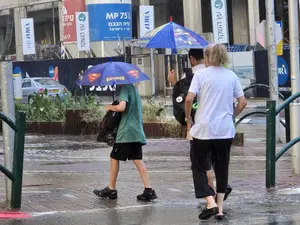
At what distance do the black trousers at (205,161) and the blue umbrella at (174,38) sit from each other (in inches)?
238

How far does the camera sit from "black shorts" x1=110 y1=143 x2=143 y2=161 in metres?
7.67

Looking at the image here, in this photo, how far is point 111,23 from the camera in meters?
39.9

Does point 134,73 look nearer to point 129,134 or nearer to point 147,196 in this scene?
point 129,134

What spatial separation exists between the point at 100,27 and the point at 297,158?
31931mm

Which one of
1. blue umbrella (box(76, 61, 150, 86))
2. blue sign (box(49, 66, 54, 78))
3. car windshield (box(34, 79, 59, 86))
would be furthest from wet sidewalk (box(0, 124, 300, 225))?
blue sign (box(49, 66, 54, 78))

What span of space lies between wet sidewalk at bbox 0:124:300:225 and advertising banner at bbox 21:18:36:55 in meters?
31.6

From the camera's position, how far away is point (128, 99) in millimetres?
7594

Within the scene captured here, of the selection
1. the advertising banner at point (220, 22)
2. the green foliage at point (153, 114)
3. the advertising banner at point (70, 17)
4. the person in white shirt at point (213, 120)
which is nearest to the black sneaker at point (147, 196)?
the person in white shirt at point (213, 120)

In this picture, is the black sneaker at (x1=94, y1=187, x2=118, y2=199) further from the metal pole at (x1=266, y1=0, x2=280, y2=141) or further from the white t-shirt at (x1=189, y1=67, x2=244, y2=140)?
the metal pole at (x1=266, y1=0, x2=280, y2=141)

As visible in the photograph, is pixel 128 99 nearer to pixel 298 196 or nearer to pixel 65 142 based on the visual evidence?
pixel 298 196

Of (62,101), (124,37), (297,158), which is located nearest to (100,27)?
(124,37)

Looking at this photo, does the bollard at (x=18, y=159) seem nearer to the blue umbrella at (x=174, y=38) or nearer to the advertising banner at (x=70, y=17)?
the blue umbrella at (x=174, y=38)

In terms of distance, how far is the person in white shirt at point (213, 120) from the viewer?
638 cm

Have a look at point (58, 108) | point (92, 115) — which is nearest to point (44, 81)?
point (58, 108)
